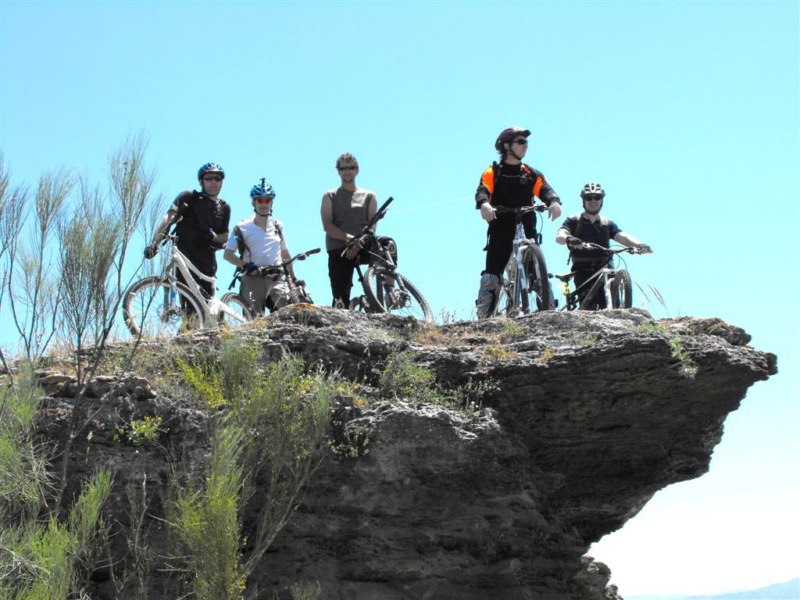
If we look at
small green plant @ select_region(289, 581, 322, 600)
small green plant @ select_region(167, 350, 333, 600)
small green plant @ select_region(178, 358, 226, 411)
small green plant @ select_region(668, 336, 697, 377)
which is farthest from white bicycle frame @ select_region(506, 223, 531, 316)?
small green plant @ select_region(289, 581, 322, 600)

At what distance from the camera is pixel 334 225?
14883 millimetres

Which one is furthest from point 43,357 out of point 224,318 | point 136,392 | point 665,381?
point 665,381

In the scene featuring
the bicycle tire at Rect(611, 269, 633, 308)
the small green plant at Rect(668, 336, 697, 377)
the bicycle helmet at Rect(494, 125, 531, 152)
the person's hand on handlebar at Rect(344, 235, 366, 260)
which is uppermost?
the bicycle helmet at Rect(494, 125, 531, 152)

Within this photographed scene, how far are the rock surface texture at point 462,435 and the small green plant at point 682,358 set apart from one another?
0.02 meters

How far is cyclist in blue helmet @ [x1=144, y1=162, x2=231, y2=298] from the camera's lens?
48.0ft

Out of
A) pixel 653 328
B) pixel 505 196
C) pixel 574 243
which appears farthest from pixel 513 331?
pixel 574 243

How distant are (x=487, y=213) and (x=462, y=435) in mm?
2962

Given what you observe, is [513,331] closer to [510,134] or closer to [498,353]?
[498,353]

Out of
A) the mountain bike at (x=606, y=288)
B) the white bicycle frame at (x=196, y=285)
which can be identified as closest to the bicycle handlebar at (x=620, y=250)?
the mountain bike at (x=606, y=288)

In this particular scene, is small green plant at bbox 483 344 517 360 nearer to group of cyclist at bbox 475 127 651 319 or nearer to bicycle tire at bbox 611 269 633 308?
group of cyclist at bbox 475 127 651 319

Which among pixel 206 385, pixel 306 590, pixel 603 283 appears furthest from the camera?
pixel 603 283

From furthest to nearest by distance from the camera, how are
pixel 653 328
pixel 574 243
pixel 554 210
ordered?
pixel 574 243 < pixel 554 210 < pixel 653 328

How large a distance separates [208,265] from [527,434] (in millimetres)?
4326

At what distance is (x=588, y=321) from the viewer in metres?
13.5
